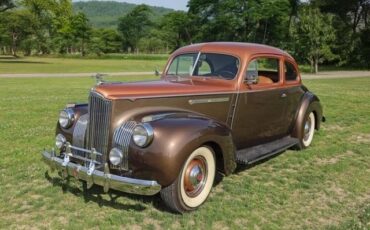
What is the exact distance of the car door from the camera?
6.12 metres

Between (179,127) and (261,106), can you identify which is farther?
(261,106)

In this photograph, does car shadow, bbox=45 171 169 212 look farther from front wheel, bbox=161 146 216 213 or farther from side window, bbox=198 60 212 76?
side window, bbox=198 60 212 76

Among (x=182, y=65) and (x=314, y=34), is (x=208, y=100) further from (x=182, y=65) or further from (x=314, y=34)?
(x=314, y=34)

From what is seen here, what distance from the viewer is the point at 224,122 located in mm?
5820

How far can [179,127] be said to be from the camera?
15.4 ft

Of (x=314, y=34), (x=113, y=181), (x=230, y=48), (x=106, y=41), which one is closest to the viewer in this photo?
(x=113, y=181)

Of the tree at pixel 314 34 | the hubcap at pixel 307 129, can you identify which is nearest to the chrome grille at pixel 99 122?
the hubcap at pixel 307 129

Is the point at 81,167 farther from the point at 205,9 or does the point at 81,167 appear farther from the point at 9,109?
the point at 205,9

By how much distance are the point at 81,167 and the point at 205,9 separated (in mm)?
67601

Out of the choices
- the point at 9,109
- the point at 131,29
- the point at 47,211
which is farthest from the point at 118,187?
the point at 131,29

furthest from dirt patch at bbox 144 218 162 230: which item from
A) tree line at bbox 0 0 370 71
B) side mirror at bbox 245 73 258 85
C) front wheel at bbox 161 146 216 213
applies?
tree line at bbox 0 0 370 71

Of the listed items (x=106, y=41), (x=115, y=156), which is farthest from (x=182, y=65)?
(x=106, y=41)

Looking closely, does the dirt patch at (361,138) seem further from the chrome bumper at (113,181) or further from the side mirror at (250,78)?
the chrome bumper at (113,181)

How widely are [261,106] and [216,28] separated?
6184cm
